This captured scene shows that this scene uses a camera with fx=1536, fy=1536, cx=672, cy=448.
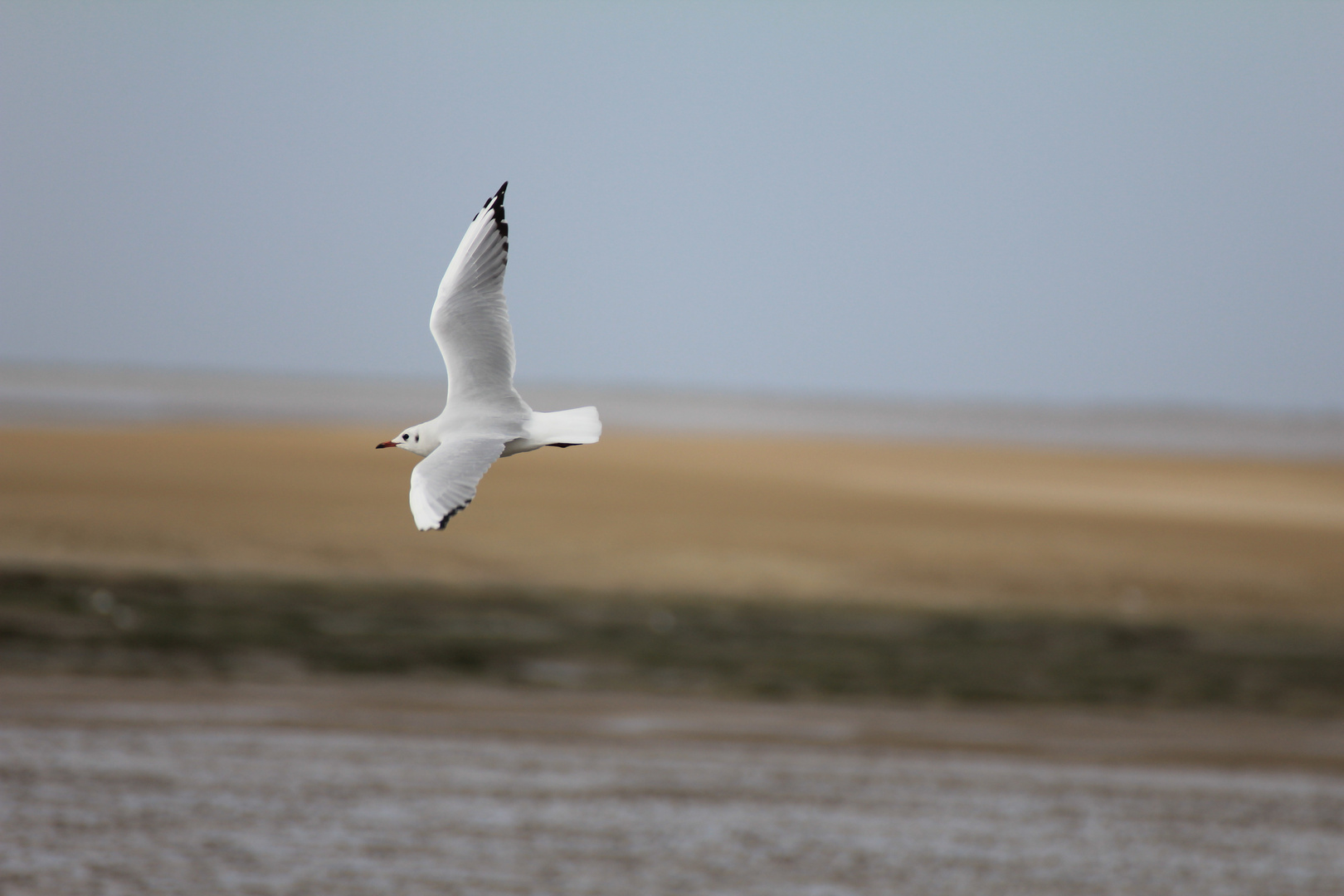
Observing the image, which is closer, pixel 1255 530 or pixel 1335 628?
pixel 1335 628

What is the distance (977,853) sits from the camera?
17250 millimetres

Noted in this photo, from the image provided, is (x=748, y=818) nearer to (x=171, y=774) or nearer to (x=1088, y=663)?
(x=171, y=774)

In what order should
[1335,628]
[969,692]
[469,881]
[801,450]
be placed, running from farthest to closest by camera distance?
[801,450] → [1335,628] → [969,692] → [469,881]

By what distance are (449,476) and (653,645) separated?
23.7 m

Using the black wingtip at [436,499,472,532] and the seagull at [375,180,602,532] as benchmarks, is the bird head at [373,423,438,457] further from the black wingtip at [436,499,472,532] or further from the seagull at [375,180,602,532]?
the black wingtip at [436,499,472,532]

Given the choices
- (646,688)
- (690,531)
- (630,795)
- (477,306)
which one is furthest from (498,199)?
(690,531)

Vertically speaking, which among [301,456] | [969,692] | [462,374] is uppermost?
[301,456]

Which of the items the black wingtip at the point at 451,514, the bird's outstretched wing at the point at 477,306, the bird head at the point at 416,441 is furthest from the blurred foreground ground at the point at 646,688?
the black wingtip at the point at 451,514

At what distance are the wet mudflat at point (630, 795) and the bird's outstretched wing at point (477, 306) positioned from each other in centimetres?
1199

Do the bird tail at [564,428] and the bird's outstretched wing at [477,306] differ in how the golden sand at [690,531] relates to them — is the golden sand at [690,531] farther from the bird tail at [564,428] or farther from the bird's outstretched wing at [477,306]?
the bird tail at [564,428]

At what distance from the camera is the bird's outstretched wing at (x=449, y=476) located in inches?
124

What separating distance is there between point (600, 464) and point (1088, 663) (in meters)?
22.1

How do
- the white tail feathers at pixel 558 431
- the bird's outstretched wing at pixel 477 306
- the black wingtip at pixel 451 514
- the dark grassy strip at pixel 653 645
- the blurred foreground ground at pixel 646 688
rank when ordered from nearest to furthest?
the black wingtip at pixel 451 514 → the white tail feathers at pixel 558 431 → the bird's outstretched wing at pixel 477 306 → the blurred foreground ground at pixel 646 688 → the dark grassy strip at pixel 653 645

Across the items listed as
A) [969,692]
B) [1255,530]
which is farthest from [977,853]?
[1255,530]
